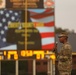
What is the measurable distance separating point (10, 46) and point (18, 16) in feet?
2.71

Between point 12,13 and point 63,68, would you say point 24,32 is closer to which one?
point 12,13

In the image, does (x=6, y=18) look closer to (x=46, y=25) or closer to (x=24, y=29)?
(x=24, y=29)

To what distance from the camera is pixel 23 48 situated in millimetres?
10609

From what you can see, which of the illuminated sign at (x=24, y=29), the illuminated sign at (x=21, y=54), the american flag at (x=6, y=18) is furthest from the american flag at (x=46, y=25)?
the american flag at (x=6, y=18)

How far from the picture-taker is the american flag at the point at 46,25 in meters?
10.7

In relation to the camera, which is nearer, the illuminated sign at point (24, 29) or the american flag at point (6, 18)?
the illuminated sign at point (24, 29)

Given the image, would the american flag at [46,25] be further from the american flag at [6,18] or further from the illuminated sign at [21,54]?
the american flag at [6,18]

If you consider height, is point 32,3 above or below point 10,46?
above

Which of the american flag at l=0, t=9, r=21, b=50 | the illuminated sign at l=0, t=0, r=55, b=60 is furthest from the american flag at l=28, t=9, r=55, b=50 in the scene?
the american flag at l=0, t=9, r=21, b=50

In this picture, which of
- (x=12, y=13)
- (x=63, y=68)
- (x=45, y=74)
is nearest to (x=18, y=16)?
(x=12, y=13)

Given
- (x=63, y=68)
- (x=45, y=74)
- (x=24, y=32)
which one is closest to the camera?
(x=63, y=68)

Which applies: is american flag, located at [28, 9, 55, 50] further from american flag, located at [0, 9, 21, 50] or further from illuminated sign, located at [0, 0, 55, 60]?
american flag, located at [0, 9, 21, 50]

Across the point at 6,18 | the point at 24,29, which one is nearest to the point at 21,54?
the point at 24,29

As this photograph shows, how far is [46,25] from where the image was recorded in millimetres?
10812
